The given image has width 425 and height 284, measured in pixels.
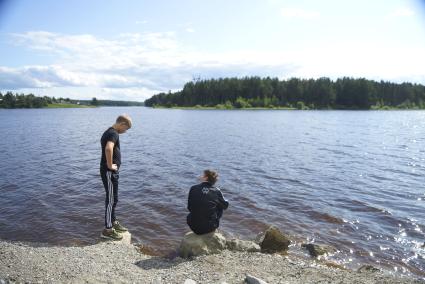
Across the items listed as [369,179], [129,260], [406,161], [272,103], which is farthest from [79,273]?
[272,103]

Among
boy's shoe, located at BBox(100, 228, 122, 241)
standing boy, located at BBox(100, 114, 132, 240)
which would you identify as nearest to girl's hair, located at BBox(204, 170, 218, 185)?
standing boy, located at BBox(100, 114, 132, 240)

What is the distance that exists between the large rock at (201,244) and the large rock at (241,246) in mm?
322

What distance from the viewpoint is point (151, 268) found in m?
10.3

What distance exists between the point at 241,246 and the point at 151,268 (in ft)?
10.8

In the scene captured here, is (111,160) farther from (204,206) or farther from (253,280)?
(253,280)

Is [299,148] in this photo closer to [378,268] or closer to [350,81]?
[378,268]

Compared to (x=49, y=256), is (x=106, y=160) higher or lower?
higher

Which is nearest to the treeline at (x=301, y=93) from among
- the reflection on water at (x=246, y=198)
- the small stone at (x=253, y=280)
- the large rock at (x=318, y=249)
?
the reflection on water at (x=246, y=198)

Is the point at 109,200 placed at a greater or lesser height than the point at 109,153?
lesser

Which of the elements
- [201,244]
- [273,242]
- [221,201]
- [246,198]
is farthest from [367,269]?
[246,198]

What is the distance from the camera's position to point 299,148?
40.8m

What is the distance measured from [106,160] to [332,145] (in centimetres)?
3668

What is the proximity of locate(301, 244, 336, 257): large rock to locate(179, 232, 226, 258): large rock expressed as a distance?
3443mm

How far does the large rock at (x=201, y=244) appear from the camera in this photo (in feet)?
37.3
